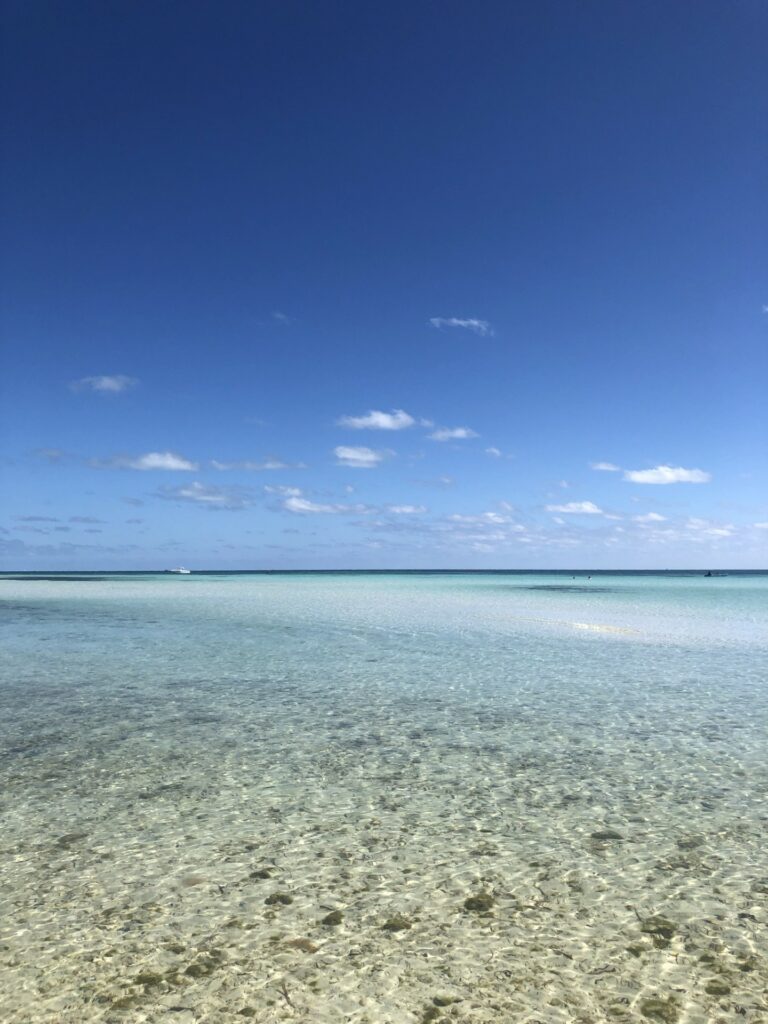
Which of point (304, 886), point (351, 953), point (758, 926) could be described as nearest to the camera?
point (351, 953)

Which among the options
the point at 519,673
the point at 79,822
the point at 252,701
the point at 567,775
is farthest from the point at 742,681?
the point at 79,822

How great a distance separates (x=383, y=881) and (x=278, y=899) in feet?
3.10

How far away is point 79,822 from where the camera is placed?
7.28 m

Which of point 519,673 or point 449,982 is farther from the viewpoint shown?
point 519,673

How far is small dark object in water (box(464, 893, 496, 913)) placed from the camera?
545cm

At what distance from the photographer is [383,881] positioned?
5.97m

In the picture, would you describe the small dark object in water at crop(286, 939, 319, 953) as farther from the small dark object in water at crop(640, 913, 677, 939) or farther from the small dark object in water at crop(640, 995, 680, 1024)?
the small dark object in water at crop(640, 913, 677, 939)

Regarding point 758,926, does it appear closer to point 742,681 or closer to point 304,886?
point 304,886

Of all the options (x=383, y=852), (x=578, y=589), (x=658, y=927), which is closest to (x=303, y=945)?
(x=383, y=852)

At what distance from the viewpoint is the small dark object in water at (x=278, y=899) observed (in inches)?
218

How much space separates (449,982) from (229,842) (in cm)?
301

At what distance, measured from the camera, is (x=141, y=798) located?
8062mm

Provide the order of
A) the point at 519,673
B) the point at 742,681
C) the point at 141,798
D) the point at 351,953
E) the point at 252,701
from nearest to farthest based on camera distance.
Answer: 1. the point at 351,953
2. the point at 141,798
3. the point at 252,701
4. the point at 742,681
5. the point at 519,673

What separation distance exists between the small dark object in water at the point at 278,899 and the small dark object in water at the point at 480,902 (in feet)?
4.81
